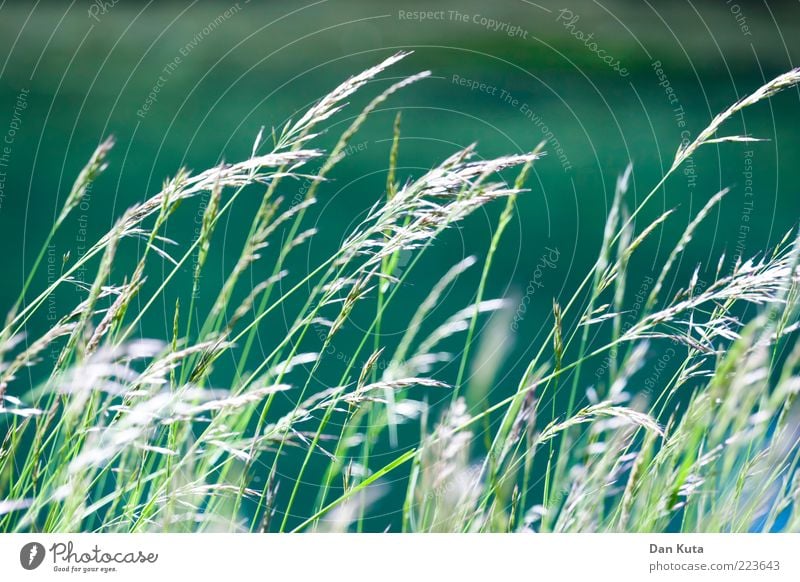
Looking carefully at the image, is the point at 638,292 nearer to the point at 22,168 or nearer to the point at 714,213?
the point at 714,213

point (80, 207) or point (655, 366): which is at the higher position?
point (80, 207)

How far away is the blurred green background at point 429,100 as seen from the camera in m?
1.90

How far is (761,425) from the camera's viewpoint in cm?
Result: 114
